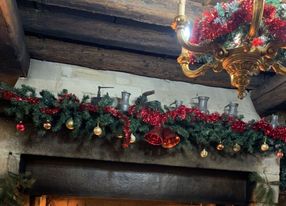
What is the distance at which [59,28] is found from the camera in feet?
9.15

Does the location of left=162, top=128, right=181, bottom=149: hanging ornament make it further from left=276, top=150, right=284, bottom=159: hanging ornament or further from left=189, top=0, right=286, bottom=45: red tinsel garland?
left=189, top=0, right=286, bottom=45: red tinsel garland

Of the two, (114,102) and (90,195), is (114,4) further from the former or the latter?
(90,195)

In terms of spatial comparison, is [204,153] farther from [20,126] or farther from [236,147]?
[20,126]

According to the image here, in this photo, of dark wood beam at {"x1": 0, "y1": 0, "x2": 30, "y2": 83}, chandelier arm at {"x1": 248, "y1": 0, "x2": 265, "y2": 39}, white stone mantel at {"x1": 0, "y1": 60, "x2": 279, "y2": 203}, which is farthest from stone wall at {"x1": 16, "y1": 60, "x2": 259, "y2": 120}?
chandelier arm at {"x1": 248, "y1": 0, "x2": 265, "y2": 39}

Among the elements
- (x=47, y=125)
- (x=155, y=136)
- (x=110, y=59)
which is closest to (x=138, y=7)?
(x=110, y=59)

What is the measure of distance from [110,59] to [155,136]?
0.89 metres

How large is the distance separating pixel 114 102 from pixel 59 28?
0.73 meters

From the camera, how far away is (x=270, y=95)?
3348 mm

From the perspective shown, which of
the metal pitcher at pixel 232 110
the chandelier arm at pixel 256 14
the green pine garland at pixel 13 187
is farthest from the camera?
the metal pitcher at pixel 232 110

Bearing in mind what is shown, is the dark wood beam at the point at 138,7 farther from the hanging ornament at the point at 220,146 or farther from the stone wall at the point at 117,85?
the hanging ornament at the point at 220,146

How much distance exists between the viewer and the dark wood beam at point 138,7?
8.30ft

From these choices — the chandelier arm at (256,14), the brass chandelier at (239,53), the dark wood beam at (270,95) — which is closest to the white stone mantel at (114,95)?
the dark wood beam at (270,95)

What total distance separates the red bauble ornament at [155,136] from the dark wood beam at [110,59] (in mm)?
788

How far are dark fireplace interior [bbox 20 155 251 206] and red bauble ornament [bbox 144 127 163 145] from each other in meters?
0.36
